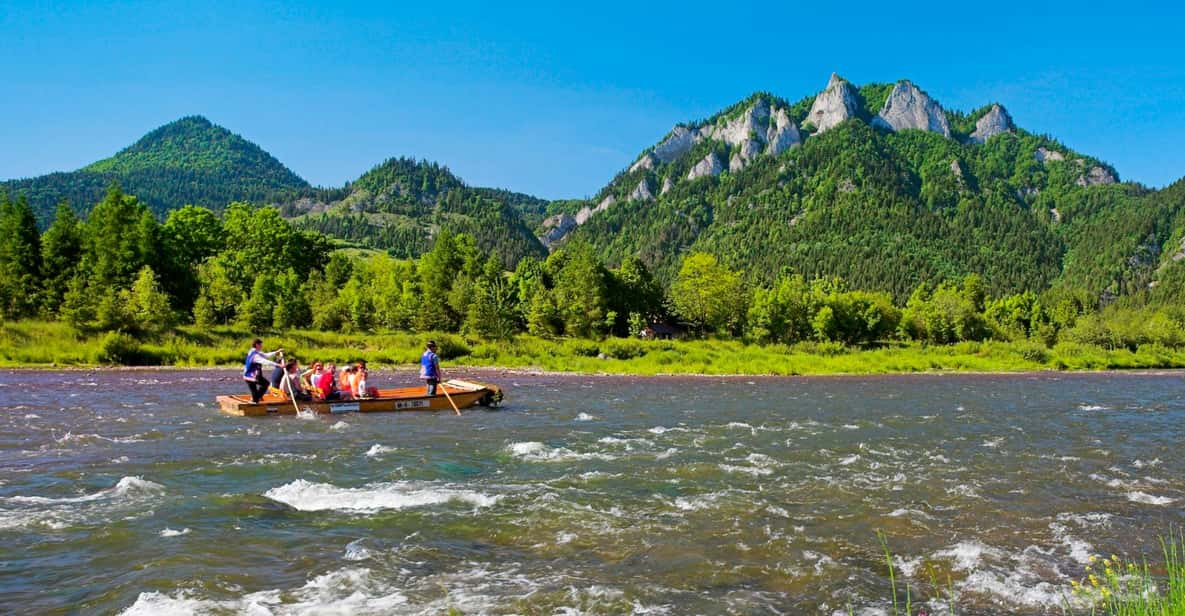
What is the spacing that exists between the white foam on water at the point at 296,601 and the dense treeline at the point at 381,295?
53.2 m

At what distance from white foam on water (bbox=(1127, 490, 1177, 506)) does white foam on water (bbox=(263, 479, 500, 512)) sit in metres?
14.1

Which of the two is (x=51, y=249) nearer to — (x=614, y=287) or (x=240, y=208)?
(x=240, y=208)

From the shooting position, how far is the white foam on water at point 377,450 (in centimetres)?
2048

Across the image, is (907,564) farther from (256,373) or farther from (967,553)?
(256,373)

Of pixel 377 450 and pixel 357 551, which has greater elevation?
pixel 357 551

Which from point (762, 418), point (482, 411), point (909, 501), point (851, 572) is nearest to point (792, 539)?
point (851, 572)

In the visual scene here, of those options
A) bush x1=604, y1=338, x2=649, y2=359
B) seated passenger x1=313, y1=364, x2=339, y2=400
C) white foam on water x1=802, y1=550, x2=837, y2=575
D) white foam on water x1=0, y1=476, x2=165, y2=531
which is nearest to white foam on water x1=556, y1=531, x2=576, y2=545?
white foam on water x1=802, y1=550, x2=837, y2=575

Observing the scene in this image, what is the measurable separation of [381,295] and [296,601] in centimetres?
8582

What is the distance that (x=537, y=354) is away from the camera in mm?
70938

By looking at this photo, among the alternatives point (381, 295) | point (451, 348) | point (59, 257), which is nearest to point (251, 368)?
point (451, 348)

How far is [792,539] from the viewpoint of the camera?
503 inches

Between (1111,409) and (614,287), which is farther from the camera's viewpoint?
(614,287)

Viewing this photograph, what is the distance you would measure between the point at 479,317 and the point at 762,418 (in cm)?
5159

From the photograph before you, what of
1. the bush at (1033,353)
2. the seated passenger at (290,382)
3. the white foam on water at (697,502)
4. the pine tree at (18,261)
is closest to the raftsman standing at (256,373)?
the seated passenger at (290,382)
